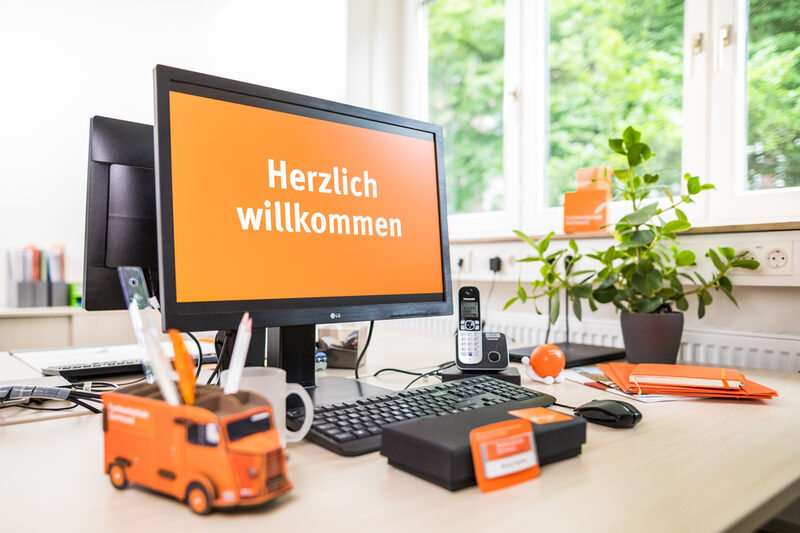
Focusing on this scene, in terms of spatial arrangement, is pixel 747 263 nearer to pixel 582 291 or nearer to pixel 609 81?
pixel 582 291

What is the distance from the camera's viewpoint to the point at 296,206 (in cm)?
→ 85

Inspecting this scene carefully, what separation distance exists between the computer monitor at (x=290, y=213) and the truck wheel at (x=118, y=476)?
212 mm

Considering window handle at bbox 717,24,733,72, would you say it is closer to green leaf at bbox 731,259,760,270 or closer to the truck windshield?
green leaf at bbox 731,259,760,270

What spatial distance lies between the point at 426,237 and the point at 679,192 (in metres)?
1.13

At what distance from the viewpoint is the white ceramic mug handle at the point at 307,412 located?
60 cm

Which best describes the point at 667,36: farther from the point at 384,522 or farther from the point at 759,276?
the point at 384,522

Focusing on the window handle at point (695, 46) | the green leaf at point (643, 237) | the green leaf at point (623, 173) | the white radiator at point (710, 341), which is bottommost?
the white radiator at point (710, 341)

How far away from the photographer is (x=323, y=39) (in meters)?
3.06

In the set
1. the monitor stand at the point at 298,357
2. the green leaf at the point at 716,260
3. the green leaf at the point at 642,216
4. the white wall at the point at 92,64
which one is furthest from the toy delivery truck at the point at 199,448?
the white wall at the point at 92,64

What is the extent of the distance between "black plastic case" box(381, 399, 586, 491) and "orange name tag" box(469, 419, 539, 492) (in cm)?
1

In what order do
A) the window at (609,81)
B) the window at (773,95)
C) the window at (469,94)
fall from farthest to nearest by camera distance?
the window at (469,94) < the window at (609,81) < the window at (773,95)

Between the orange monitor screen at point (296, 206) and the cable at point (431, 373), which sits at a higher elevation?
the orange monitor screen at point (296, 206)

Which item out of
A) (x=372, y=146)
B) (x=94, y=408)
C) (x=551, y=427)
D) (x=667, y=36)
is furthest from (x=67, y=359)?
(x=667, y=36)

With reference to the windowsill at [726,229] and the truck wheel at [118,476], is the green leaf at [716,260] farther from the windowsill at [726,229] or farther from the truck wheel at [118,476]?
the truck wheel at [118,476]
